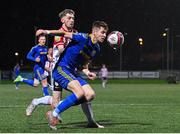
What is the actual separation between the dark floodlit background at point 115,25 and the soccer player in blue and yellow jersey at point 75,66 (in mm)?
62716

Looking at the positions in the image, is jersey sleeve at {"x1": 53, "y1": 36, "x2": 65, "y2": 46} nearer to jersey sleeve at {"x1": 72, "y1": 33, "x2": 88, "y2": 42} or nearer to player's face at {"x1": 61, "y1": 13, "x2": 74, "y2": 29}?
player's face at {"x1": 61, "y1": 13, "x2": 74, "y2": 29}

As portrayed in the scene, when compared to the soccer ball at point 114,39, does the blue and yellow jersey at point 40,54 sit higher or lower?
lower

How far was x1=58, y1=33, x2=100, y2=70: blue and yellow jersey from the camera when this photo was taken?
33.4ft

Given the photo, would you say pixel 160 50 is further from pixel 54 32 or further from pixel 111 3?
pixel 54 32

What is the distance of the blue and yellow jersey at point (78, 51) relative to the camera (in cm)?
1018

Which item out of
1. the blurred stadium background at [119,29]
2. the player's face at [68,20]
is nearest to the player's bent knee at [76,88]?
the player's face at [68,20]

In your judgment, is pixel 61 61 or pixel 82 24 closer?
pixel 61 61

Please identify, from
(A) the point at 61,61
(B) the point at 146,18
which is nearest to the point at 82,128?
(A) the point at 61,61

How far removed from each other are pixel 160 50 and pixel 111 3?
16.5 m

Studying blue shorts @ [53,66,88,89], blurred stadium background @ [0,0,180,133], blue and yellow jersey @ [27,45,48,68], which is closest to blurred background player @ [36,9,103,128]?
blue shorts @ [53,66,88,89]

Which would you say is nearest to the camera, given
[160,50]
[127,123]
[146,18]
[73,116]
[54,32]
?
[54,32]

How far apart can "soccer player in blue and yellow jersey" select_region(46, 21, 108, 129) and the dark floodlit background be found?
2469 inches

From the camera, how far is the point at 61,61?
34.2 feet

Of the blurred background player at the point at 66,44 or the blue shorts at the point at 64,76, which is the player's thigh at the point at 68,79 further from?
the blurred background player at the point at 66,44
